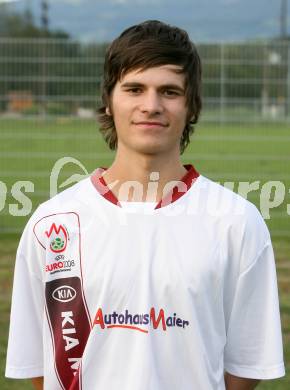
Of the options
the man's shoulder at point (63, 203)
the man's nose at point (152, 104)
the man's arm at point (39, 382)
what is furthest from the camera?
the man's arm at point (39, 382)

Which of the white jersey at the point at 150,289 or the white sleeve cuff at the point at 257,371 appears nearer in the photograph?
the white jersey at the point at 150,289

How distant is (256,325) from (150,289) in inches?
11.8

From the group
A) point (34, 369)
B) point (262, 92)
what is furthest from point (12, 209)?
point (34, 369)

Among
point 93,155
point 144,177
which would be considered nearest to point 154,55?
point 144,177

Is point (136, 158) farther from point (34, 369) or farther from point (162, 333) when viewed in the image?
point (34, 369)

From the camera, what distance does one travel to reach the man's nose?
2164 mm

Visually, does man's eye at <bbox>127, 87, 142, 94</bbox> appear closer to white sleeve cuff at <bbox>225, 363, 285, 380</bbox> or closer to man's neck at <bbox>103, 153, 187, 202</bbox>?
man's neck at <bbox>103, 153, 187, 202</bbox>

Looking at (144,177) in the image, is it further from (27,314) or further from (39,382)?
(39,382)

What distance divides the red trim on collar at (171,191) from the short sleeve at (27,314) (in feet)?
0.64

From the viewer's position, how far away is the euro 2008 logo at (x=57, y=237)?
2258 mm

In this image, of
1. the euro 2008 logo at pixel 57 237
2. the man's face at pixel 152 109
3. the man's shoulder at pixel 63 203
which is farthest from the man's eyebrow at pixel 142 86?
the euro 2008 logo at pixel 57 237

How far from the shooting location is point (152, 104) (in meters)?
2.16

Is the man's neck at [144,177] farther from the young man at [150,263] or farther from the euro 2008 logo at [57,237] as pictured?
the euro 2008 logo at [57,237]

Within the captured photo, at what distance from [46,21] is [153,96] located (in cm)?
1291
